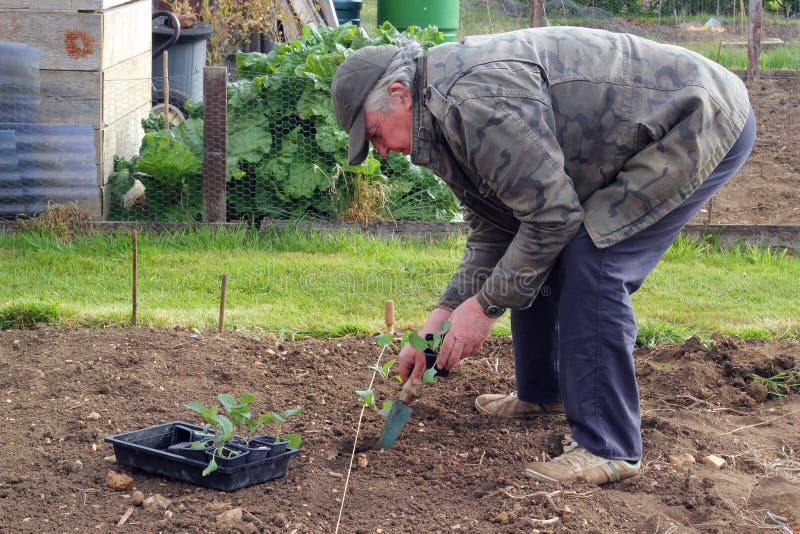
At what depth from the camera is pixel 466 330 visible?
294cm

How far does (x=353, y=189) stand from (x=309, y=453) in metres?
3.47

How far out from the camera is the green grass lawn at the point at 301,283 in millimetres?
4750

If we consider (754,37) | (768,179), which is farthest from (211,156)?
(754,37)

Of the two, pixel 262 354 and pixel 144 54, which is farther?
pixel 144 54

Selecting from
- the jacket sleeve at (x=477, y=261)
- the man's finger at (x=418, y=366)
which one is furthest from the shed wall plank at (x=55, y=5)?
the man's finger at (x=418, y=366)

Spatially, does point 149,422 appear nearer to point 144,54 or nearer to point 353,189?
point 353,189

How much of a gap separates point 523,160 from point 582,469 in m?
1.02

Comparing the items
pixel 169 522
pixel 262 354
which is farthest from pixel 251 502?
pixel 262 354

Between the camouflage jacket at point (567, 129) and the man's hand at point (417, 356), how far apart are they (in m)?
0.41

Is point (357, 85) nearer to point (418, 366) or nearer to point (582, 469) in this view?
point (418, 366)

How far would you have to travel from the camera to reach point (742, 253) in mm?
6223

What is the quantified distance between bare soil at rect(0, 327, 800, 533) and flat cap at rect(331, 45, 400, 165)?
109cm

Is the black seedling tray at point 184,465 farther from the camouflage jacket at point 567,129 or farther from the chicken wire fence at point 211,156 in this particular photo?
the chicken wire fence at point 211,156

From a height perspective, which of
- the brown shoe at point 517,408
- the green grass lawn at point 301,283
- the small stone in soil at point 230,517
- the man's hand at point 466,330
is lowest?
the green grass lawn at point 301,283
